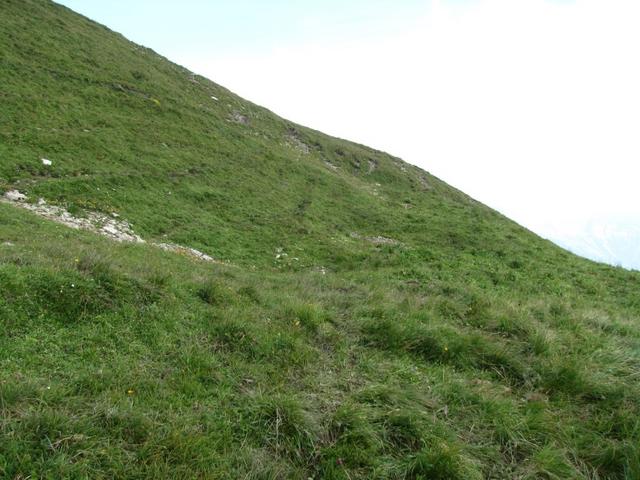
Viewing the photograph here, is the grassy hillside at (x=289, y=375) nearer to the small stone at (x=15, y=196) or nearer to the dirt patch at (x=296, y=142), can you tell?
the small stone at (x=15, y=196)

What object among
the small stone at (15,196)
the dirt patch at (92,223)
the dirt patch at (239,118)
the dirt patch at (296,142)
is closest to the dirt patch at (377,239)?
the dirt patch at (92,223)

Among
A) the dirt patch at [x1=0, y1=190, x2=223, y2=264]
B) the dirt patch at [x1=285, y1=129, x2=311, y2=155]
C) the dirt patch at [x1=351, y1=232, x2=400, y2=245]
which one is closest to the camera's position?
the dirt patch at [x1=0, y1=190, x2=223, y2=264]

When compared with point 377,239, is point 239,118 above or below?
above

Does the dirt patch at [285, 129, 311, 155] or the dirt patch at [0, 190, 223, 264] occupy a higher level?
the dirt patch at [285, 129, 311, 155]

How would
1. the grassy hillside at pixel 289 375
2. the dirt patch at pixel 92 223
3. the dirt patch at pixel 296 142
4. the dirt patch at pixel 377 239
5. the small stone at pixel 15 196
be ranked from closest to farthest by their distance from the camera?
the grassy hillside at pixel 289 375
the dirt patch at pixel 92 223
the small stone at pixel 15 196
the dirt patch at pixel 377 239
the dirt patch at pixel 296 142

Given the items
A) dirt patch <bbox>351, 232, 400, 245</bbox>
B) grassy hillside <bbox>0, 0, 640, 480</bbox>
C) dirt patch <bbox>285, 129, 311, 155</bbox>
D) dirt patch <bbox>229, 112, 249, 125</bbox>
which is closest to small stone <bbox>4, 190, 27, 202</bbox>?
grassy hillside <bbox>0, 0, 640, 480</bbox>

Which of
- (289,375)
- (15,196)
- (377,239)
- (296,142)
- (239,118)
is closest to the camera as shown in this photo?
(289,375)

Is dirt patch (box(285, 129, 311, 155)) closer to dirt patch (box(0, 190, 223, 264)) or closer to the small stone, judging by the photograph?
dirt patch (box(0, 190, 223, 264))

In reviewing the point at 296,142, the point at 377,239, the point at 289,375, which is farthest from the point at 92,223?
the point at 296,142

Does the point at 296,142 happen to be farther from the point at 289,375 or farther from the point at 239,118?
the point at 289,375

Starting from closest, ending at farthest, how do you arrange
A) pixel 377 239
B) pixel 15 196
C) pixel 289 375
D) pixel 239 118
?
pixel 289 375 < pixel 15 196 < pixel 377 239 < pixel 239 118

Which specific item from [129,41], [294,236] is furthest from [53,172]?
[129,41]

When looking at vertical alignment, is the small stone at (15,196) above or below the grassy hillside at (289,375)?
below

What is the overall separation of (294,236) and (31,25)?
37125mm
